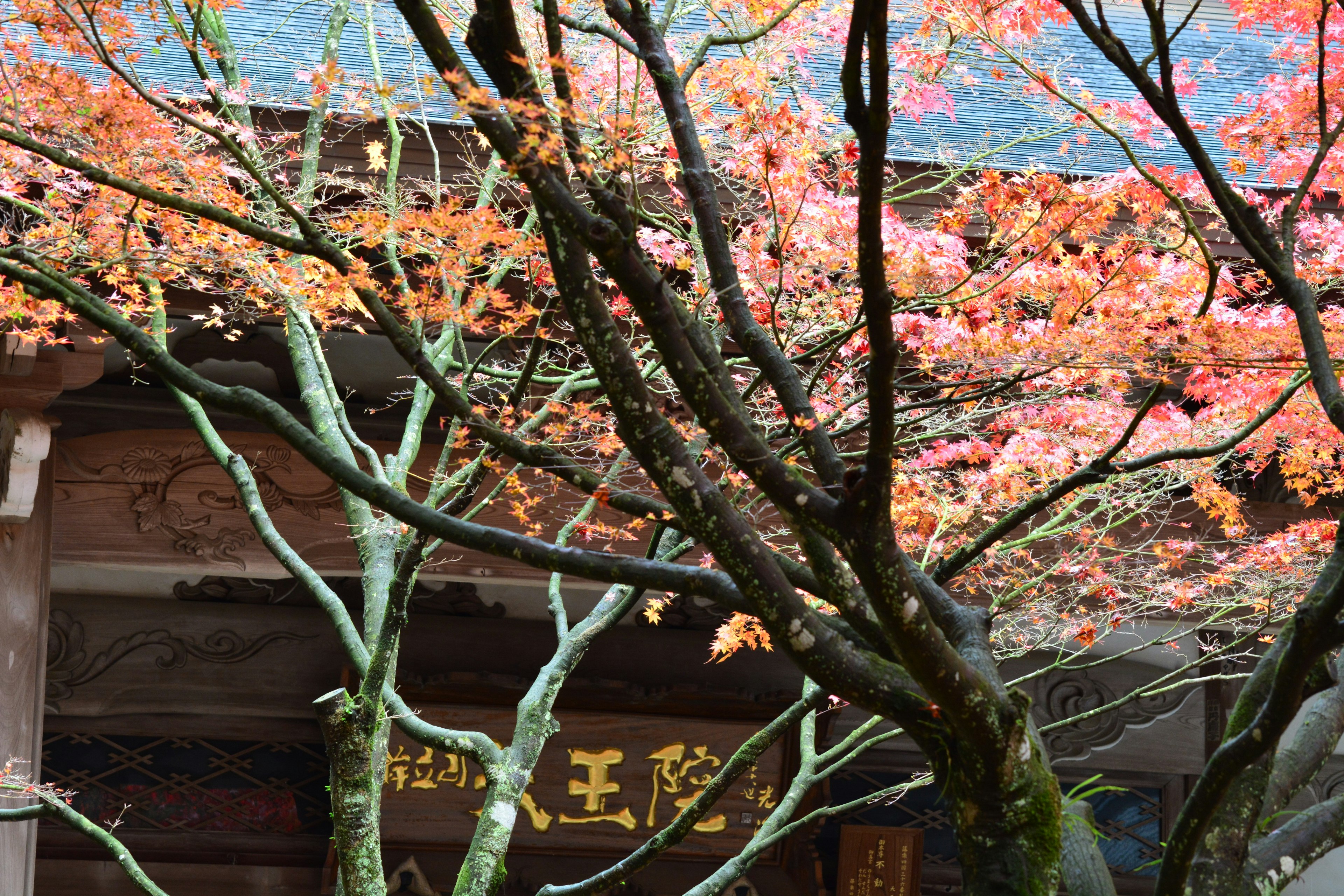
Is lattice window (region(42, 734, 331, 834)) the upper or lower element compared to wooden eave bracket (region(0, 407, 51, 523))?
lower

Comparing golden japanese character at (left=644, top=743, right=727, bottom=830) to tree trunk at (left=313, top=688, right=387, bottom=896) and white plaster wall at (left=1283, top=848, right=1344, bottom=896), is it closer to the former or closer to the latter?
tree trunk at (left=313, top=688, right=387, bottom=896)

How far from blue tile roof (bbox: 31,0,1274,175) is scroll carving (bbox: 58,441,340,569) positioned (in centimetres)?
174

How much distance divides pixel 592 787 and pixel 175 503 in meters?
3.13

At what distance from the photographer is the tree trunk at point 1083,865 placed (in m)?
2.67

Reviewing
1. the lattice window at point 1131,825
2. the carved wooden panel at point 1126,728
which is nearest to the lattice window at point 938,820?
the lattice window at point 1131,825

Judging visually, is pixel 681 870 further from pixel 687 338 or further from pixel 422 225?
pixel 687 338

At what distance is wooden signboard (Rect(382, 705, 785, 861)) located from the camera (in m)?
6.86

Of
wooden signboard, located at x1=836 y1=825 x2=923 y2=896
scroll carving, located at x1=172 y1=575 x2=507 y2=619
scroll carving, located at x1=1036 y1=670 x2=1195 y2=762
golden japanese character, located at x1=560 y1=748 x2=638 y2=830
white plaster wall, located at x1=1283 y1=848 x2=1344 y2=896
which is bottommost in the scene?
white plaster wall, located at x1=1283 y1=848 x2=1344 y2=896

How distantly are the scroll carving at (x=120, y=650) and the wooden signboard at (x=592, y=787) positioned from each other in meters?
1.09

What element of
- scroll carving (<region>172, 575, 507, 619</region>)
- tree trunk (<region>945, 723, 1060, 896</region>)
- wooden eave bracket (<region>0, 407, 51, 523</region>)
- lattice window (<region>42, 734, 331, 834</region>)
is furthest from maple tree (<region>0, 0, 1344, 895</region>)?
lattice window (<region>42, 734, 331, 834</region>)

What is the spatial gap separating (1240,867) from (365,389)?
4772 millimetres

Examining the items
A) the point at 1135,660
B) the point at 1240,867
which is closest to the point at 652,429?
the point at 1240,867

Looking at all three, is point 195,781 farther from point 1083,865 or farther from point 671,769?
point 1083,865

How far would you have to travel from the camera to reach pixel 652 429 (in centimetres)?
219
